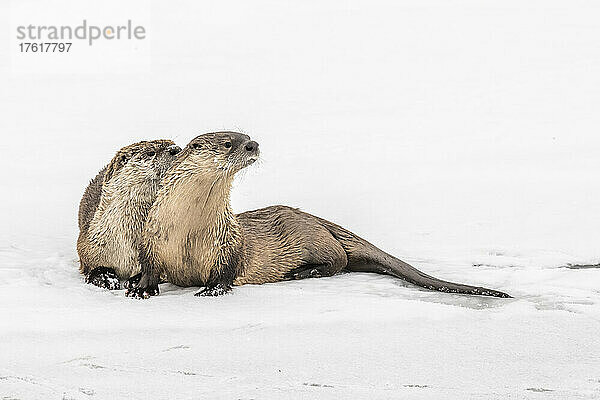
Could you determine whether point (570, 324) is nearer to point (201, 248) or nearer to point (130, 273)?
point (201, 248)

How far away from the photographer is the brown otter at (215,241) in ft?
11.1

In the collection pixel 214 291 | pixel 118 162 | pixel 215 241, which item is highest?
pixel 118 162

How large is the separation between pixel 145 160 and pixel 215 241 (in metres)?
0.44

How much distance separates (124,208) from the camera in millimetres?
3641

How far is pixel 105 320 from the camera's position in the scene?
123 inches

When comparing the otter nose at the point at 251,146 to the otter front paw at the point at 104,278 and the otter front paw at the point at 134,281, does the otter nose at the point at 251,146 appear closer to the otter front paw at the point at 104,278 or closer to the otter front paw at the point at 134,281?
the otter front paw at the point at 134,281

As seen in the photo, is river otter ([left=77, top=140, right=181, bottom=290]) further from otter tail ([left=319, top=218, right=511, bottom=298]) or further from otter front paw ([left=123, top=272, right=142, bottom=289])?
otter tail ([left=319, top=218, right=511, bottom=298])

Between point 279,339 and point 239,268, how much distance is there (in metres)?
0.71

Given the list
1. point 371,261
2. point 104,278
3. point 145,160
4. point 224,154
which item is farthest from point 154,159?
point 371,261

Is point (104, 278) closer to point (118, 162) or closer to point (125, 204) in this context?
point (125, 204)

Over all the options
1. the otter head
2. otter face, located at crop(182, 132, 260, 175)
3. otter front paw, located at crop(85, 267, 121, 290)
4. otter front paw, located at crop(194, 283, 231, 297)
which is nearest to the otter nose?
otter face, located at crop(182, 132, 260, 175)

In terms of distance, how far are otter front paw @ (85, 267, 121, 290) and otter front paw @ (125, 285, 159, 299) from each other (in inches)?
6.7

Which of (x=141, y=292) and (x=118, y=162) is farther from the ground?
(x=118, y=162)

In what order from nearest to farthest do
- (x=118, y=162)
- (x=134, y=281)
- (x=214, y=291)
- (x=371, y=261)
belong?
(x=214, y=291)
(x=134, y=281)
(x=118, y=162)
(x=371, y=261)
